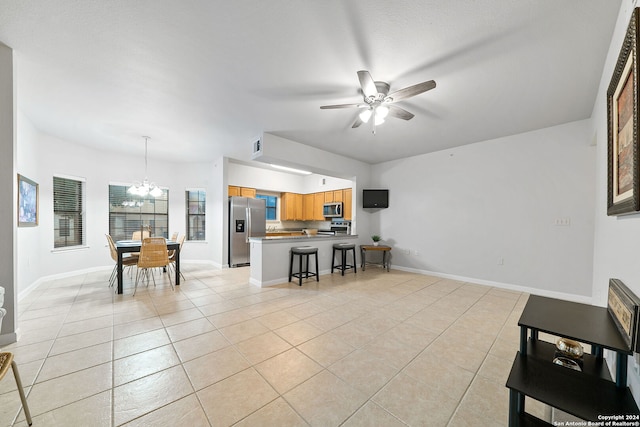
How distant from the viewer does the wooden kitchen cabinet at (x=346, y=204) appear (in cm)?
686

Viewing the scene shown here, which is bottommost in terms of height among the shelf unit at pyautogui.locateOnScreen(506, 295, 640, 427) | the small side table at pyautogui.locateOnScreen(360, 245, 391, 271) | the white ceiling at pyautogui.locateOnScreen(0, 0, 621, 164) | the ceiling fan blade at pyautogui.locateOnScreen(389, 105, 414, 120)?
the small side table at pyautogui.locateOnScreen(360, 245, 391, 271)

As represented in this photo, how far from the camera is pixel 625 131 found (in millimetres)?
1482

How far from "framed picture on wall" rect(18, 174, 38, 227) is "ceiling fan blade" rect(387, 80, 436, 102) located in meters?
5.05

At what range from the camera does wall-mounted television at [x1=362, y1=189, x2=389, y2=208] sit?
5.89 metres

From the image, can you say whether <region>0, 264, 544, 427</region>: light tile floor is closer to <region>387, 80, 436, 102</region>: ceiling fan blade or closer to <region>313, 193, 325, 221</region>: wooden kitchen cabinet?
<region>387, 80, 436, 102</region>: ceiling fan blade

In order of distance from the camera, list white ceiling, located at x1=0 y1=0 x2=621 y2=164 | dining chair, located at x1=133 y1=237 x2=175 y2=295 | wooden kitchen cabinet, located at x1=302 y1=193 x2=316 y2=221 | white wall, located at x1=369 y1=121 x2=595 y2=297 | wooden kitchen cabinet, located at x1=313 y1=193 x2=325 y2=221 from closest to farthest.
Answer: white ceiling, located at x1=0 y1=0 x2=621 y2=164 → white wall, located at x1=369 y1=121 x2=595 y2=297 → dining chair, located at x1=133 y1=237 x2=175 y2=295 → wooden kitchen cabinet, located at x1=313 y1=193 x2=325 y2=221 → wooden kitchen cabinet, located at x1=302 y1=193 x2=316 y2=221

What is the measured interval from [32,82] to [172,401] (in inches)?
145

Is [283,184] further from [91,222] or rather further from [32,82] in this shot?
[32,82]

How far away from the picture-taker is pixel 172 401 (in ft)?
5.23

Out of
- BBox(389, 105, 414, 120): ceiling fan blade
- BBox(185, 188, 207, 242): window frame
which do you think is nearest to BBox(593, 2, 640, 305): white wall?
BBox(389, 105, 414, 120): ceiling fan blade

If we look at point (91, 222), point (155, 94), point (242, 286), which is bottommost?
point (242, 286)

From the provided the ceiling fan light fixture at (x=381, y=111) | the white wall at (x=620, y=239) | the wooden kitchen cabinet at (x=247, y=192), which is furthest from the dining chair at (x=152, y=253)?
the white wall at (x=620, y=239)

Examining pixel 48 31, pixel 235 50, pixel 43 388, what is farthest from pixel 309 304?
pixel 48 31

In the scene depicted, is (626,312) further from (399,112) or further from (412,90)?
(399,112)
